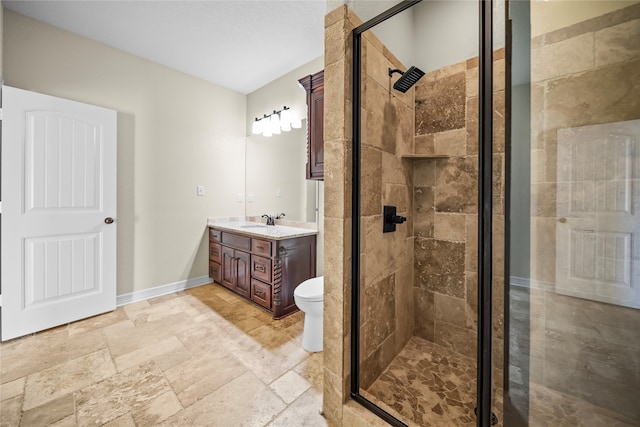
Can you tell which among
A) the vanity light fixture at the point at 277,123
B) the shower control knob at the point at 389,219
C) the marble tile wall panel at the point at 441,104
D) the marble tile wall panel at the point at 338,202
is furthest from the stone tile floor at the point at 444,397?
the vanity light fixture at the point at 277,123

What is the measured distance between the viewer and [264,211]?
11.1 feet

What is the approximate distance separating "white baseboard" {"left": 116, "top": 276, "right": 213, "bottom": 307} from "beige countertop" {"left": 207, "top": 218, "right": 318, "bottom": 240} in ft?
2.35

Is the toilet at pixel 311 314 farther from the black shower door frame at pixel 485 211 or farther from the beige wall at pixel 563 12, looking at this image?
the beige wall at pixel 563 12

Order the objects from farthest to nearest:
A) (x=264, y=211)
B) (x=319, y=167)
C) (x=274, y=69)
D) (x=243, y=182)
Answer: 1. (x=243, y=182)
2. (x=264, y=211)
3. (x=274, y=69)
4. (x=319, y=167)

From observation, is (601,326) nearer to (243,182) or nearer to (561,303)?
(561,303)

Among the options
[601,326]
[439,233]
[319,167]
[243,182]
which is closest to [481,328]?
[601,326]

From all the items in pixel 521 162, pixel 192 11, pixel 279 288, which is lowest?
pixel 279 288

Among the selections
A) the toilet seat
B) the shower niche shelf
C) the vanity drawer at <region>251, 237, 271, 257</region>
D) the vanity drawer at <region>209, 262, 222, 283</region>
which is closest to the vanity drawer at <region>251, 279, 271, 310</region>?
the vanity drawer at <region>251, 237, 271, 257</region>

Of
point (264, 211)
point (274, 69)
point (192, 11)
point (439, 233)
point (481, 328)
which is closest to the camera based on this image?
point (481, 328)

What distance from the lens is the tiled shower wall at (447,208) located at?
5.62 ft

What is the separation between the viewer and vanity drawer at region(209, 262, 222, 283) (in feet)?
10.4

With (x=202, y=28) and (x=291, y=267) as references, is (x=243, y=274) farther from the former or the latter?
(x=202, y=28)

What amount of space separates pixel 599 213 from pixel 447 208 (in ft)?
2.67

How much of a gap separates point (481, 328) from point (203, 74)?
3.59 m
